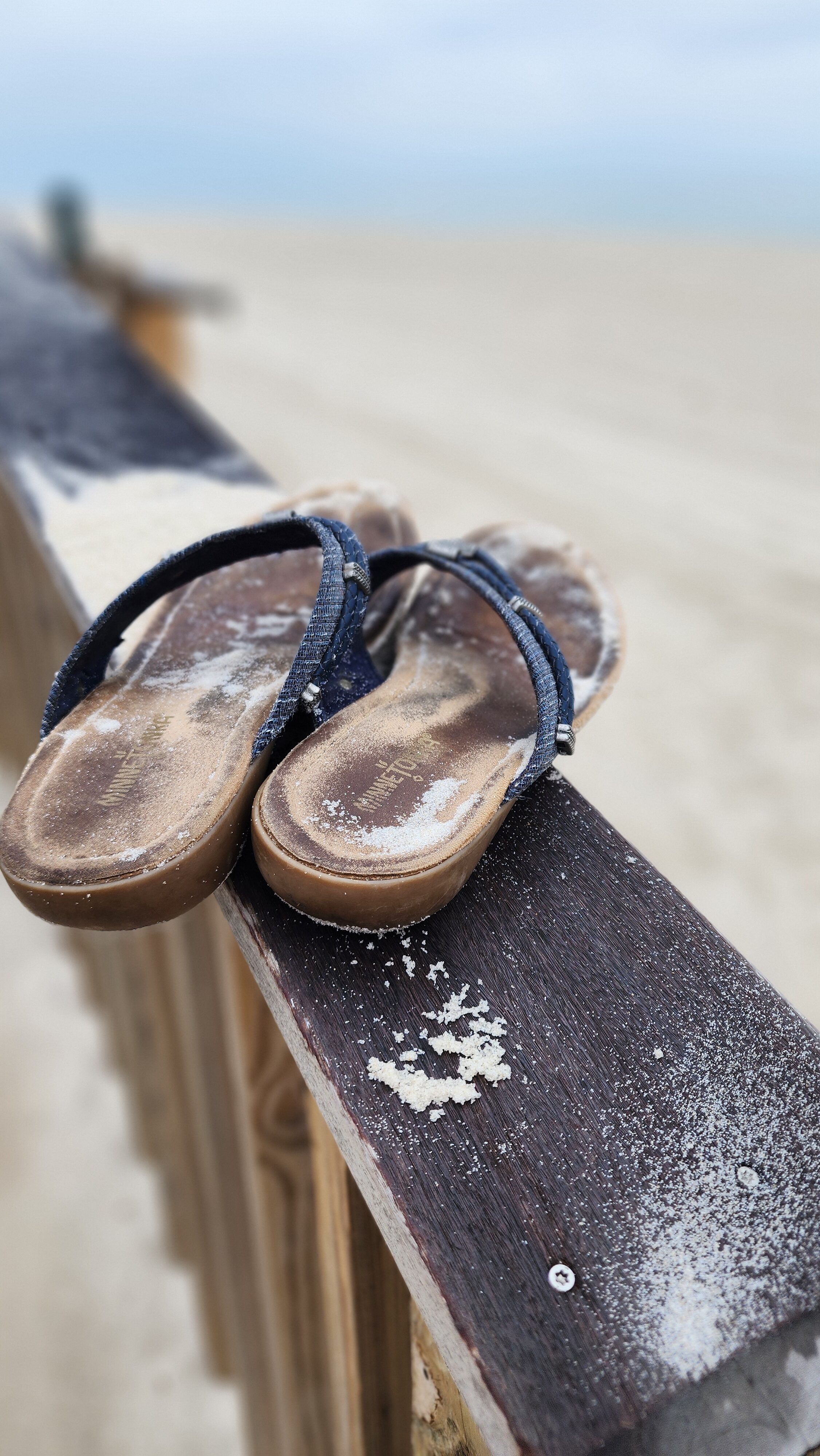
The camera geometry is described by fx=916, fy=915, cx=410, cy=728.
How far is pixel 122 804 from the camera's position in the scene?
2.45 feet

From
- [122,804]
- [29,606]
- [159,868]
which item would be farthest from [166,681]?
[29,606]

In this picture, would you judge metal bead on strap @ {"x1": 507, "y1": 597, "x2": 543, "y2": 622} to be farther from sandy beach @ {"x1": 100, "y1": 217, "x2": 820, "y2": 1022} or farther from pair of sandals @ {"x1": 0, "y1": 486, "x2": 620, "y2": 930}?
sandy beach @ {"x1": 100, "y1": 217, "x2": 820, "y2": 1022}

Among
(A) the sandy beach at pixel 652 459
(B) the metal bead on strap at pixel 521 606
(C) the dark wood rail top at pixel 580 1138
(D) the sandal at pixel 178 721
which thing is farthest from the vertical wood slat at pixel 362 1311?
(A) the sandy beach at pixel 652 459

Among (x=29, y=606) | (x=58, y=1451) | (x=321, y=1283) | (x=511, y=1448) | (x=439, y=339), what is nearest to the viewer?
(x=511, y=1448)

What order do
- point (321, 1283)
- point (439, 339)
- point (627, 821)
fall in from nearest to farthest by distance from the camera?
point (321, 1283) < point (627, 821) < point (439, 339)

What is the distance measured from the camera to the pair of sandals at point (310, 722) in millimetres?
671

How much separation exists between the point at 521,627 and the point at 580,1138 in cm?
44

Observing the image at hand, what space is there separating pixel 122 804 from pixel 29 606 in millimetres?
1322

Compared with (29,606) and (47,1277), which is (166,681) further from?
(47,1277)

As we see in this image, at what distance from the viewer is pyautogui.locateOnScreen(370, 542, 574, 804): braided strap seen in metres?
0.77

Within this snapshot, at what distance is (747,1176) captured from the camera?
54 centimetres

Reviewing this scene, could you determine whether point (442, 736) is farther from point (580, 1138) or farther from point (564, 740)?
point (580, 1138)

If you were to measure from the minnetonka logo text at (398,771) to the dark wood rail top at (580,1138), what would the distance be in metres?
0.09

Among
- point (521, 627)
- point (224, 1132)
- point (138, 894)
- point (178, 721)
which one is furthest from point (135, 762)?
point (224, 1132)
